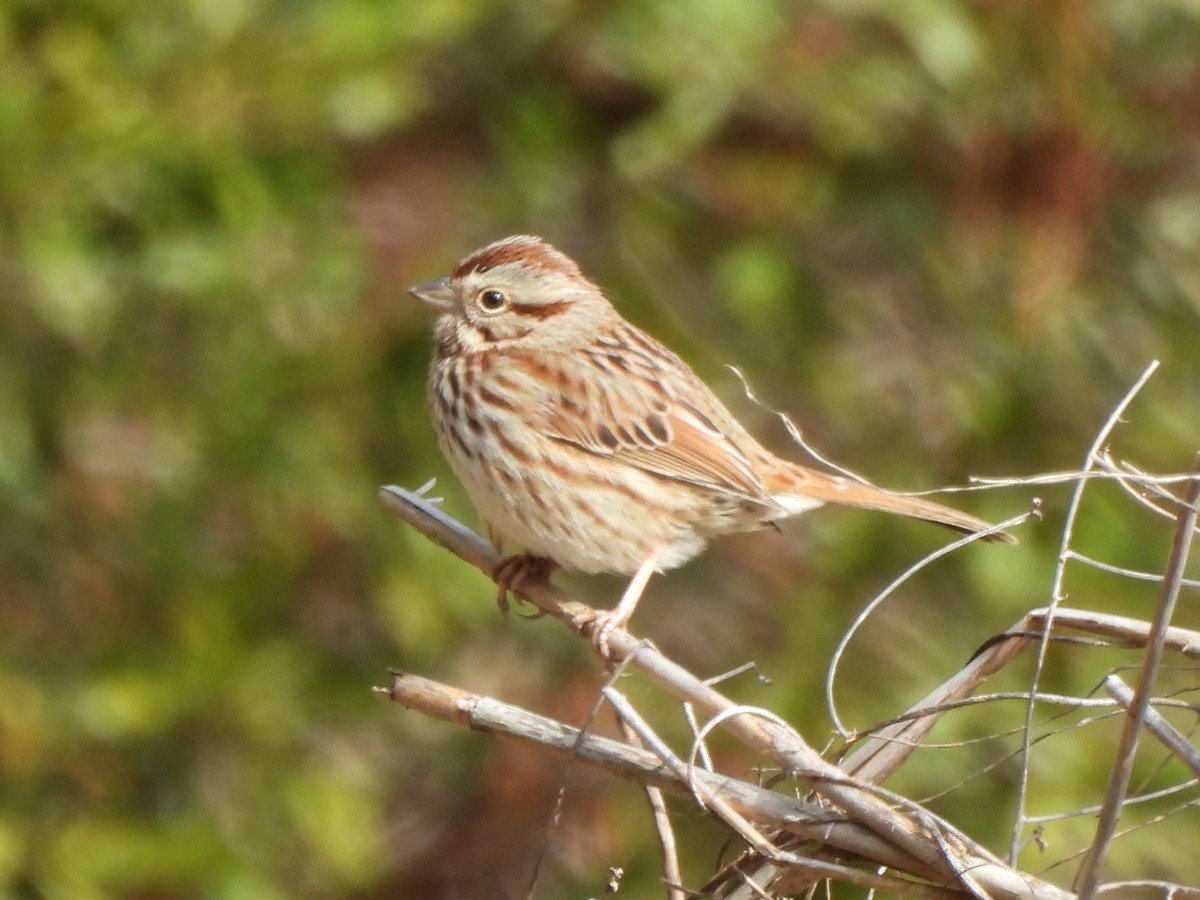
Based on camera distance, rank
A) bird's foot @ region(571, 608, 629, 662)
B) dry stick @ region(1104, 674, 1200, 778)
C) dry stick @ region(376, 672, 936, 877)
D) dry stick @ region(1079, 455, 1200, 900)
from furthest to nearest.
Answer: bird's foot @ region(571, 608, 629, 662), dry stick @ region(376, 672, 936, 877), dry stick @ region(1104, 674, 1200, 778), dry stick @ region(1079, 455, 1200, 900)

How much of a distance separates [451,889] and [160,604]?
1.22m

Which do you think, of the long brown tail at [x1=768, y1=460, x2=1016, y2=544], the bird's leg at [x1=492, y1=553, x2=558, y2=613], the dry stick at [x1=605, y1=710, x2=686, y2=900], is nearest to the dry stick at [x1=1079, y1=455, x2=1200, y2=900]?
the dry stick at [x1=605, y1=710, x2=686, y2=900]

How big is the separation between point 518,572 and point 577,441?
331 mm

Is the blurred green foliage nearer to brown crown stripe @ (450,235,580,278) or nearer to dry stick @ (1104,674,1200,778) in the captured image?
brown crown stripe @ (450,235,580,278)

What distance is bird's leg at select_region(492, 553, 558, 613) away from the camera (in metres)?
3.48

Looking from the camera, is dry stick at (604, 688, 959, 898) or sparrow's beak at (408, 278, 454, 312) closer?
dry stick at (604, 688, 959, 898)

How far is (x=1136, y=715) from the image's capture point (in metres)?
1.71

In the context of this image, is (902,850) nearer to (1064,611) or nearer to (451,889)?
(1064,611)

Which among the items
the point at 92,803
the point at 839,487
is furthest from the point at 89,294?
the point at 839,487

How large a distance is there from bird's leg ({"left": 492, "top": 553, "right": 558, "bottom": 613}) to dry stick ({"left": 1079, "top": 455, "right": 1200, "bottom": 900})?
5.89 ft

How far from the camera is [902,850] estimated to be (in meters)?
1.97

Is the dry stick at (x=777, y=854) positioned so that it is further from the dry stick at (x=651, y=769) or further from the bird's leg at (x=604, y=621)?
the bird's leg at (x=604, y=621)

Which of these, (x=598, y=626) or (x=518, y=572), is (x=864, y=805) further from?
(x=518, y=572)

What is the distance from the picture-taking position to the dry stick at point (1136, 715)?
167cm
